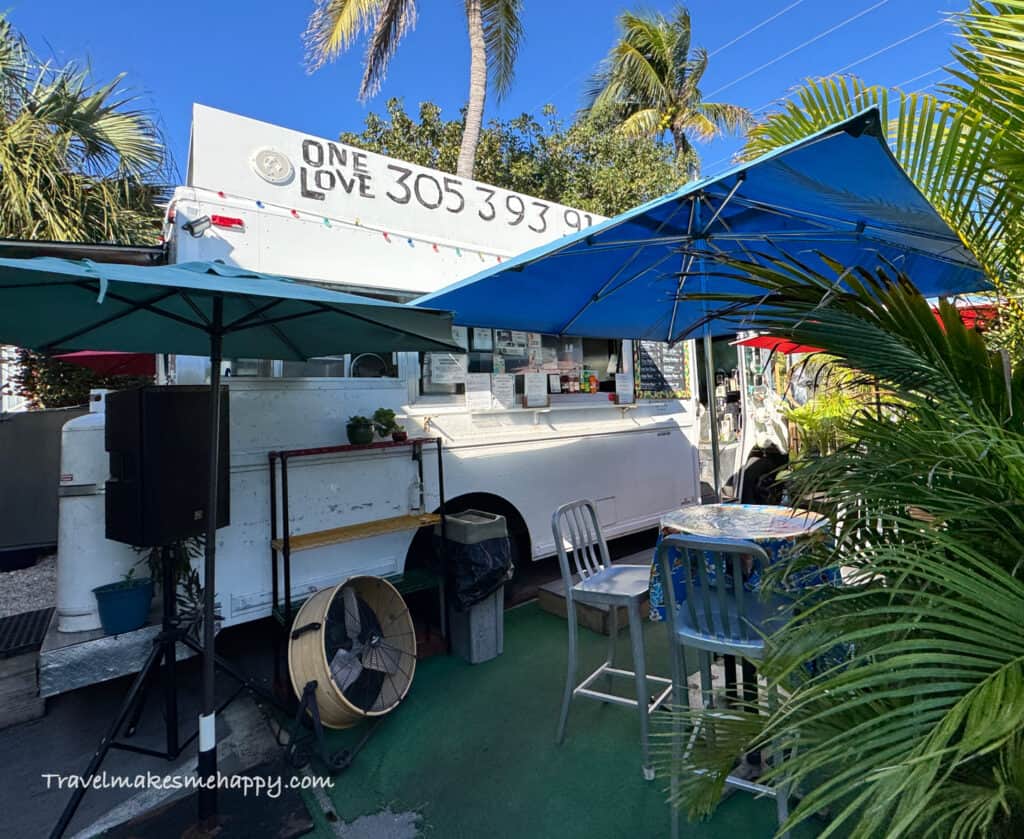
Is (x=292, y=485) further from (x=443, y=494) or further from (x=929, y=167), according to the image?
(x=929, y=167)

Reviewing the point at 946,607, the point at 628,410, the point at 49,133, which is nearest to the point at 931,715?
the point at 946,607

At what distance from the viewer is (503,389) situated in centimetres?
420

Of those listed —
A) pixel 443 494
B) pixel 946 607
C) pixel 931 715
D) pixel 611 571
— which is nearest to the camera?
pixel 931 715

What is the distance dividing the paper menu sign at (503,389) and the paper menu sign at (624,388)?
126 centimetres

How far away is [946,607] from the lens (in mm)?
1057

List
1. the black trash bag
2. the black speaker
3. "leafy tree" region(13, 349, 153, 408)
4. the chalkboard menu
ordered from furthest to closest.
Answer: "leafy tree" region(13, 349, 153, 408) < the chalkboard menu < the black trash bag < the black speaker

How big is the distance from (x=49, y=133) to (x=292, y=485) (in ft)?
17.9

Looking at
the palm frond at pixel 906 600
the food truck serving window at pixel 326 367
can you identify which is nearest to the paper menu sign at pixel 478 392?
the food truck serving window at pixel 326 367

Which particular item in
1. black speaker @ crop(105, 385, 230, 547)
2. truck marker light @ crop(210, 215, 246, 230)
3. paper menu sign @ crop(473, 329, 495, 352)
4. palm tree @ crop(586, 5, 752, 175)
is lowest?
black speaker @ crop(105, 385, 230, 547)

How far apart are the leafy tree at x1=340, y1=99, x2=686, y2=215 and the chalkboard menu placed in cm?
632

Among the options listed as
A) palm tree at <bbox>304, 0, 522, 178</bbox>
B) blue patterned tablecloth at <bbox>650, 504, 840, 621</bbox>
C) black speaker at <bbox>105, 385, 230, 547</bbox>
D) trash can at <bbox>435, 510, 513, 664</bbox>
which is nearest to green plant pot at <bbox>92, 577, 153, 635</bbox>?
black speaker at <bbox>105, 385, 230, 547</bbox>

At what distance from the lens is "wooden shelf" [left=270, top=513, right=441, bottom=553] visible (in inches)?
122

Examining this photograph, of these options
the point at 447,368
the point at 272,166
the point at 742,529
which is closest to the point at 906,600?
the point at 742,529

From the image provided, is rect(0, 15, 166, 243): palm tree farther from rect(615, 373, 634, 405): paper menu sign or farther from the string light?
rect(615, 373, 634, 405): paper menu sign
